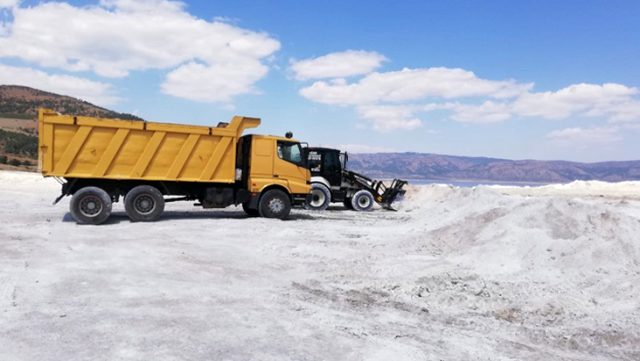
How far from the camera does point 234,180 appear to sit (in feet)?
46.1

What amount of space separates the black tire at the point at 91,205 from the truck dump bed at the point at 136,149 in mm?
423

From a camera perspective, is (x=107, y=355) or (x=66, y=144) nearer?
(x=107, y=355)

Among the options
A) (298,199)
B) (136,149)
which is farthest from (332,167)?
(136,149)

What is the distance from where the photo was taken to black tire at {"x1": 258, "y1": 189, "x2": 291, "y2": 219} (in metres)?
14.4

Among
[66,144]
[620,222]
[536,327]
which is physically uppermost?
[66,144]

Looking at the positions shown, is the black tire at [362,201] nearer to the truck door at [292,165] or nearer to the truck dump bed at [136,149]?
the truck door at [292,165]

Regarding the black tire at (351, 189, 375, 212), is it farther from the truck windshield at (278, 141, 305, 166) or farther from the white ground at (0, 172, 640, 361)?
the white ground at (0, 172, 640, 361)

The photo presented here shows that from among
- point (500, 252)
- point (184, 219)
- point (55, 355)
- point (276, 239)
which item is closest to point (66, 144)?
point (184, 219)

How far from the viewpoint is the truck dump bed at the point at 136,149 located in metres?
12.4

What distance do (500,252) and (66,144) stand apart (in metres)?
10.1

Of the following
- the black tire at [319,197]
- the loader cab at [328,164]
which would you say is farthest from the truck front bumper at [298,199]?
the loader cab at [328,164]

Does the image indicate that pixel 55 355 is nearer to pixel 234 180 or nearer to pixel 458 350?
pixel 458 350

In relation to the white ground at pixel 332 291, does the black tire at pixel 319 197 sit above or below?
above

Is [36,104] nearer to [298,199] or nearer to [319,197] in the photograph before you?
[319,197]
